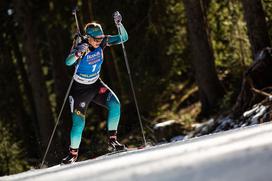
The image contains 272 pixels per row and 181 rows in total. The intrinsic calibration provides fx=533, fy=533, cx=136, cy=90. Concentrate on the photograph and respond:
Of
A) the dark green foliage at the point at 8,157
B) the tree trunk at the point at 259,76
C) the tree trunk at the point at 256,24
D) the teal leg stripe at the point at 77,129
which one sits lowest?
the dark green foliage at the point at 8,157

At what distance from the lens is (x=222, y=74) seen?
16.0 m

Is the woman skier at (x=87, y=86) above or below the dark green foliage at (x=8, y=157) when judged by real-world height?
above

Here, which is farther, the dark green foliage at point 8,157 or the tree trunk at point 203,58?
the tree trunk at point 203,58

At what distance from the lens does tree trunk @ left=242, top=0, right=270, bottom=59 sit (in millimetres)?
10906

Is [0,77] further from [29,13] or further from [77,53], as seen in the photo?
[77,53]

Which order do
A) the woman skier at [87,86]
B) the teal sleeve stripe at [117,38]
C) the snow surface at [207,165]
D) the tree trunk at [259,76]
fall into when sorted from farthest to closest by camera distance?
1. the tree trunk at [259,76]
2. the teal sleeve stripe at [117,38]
3. the woman skier at [87,86]
4. the snow surface at [207,165]

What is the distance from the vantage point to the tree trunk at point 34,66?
16.3 metres

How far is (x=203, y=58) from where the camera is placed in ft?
45.2

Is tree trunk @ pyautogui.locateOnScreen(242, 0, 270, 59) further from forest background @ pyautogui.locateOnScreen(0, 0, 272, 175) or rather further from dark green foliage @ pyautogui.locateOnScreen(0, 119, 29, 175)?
dark green foliage @ pyautogui.locateOnScreen(0, 119, 29, 175)

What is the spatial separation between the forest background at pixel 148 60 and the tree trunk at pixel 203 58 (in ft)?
0.08

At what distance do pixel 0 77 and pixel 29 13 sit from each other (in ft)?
19.9

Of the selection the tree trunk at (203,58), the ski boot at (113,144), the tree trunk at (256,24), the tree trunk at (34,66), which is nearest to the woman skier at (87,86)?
the ski boot at (113,144)

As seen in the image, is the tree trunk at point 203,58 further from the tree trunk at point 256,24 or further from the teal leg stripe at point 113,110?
the teal leg stripe at point 113,110

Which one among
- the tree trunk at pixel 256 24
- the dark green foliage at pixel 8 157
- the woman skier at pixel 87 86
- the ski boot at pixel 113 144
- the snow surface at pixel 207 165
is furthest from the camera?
the dark green foliage at pixel 8 157
